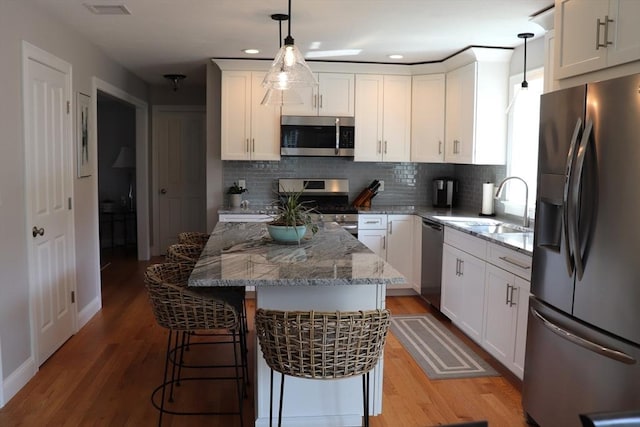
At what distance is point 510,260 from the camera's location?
11.2 ft

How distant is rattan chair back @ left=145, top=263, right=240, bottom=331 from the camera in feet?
8.49

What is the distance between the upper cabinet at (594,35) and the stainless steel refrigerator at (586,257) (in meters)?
0.19

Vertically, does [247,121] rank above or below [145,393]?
above

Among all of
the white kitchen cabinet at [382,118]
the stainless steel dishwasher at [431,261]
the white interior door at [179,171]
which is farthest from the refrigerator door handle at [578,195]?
the white interior door at [179,171]

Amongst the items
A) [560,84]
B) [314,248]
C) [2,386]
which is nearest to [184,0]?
[314,248]

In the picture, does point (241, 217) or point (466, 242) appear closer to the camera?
point (466, 242)

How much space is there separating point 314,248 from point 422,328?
6.08ft

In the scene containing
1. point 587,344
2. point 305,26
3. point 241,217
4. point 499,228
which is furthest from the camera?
point 241,217

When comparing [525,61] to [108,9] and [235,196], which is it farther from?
[108,9]

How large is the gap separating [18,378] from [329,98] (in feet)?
12.1

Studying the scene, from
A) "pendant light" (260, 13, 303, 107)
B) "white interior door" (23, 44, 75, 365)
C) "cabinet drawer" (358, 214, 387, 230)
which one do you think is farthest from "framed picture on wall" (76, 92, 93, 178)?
"cabinet drawer" (358, 214, 387, 230)

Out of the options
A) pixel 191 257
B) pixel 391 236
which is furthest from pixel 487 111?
pixel 191 257

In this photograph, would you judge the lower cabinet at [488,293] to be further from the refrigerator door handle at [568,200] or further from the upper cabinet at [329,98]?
the upper cabinet at [329,98]

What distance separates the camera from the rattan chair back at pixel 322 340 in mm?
2115
